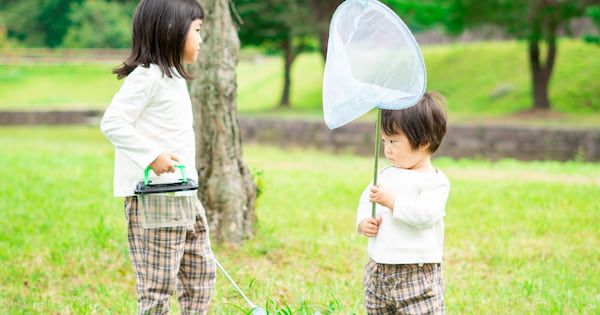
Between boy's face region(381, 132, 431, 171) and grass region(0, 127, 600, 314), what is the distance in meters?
0.72

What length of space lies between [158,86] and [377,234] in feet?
3.20

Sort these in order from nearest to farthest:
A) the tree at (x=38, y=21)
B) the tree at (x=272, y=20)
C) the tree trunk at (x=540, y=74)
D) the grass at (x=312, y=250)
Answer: the grass at (x=312, y=250) → the tree trunk at (x=540, y=74) → the tree at (x=272, y=20) → the tree at (x=38, y=21)

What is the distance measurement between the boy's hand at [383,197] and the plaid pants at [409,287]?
0.25 m

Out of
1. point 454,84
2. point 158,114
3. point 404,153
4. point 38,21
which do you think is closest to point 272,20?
→ point 454,84

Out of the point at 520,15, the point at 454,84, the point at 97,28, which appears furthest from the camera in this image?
the point at 97,28

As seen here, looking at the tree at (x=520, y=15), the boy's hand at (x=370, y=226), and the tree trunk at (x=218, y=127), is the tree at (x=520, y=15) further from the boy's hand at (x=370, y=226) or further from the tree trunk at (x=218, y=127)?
the boy's hand at (x=370, y=226)

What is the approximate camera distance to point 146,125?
2.16 metres

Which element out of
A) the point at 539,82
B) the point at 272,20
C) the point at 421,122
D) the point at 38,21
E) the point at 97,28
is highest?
the point at 38,21

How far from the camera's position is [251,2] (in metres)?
18.4

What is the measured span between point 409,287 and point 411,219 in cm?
27

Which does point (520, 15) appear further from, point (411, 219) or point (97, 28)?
point (97, 28)

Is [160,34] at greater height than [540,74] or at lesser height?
lesser

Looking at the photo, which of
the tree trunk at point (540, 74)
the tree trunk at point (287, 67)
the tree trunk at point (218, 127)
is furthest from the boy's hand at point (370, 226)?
the tree trunk at point (287, 67)

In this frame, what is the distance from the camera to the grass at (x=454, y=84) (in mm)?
16109
